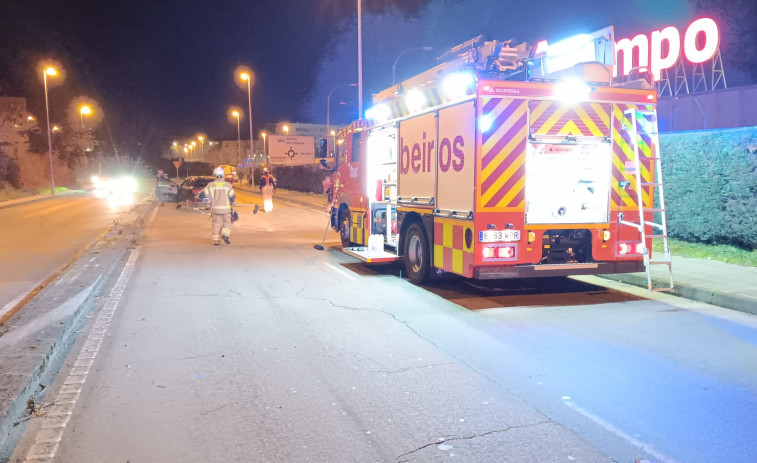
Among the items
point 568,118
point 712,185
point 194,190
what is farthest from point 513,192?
point 194,190

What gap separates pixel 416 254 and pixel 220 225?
647cm

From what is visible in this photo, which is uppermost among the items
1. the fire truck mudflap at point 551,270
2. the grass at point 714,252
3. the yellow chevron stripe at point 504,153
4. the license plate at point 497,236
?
the yellow chevron stripe at point 504,153

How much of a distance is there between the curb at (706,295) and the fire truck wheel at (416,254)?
325 centimetres

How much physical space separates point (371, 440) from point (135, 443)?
1.51 meters

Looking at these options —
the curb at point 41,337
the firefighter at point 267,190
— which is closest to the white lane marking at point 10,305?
the curb at point 41,337

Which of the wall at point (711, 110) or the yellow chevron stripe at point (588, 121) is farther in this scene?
the wall at point (711, 110)

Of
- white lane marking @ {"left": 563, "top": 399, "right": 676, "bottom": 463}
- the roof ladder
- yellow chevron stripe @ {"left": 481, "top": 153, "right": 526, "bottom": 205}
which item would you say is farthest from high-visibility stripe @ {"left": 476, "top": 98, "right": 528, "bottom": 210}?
white lane marking @ {"left": 563, "top": 399, "right": 676, "bottom": 463}

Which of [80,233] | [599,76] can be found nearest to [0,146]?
[80,233]

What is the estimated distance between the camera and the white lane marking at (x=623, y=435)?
366 cm

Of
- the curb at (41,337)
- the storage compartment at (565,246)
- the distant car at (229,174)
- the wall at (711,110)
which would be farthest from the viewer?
the distant car at (229,174)

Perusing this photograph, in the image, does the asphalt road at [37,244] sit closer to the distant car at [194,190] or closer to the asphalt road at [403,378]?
the asphalt road at [403,378]

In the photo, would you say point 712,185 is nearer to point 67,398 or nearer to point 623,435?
point 623,435

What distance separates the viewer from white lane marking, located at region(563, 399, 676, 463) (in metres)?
3.66

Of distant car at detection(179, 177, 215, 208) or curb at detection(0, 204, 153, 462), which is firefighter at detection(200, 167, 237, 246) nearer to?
curb at detection(0, 204, 153, 462)
